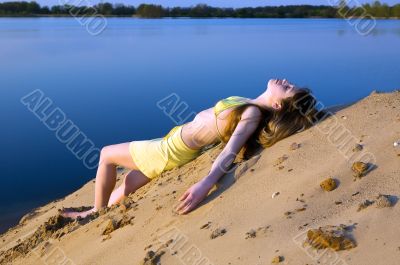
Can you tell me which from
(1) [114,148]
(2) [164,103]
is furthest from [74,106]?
(1) [114,148]

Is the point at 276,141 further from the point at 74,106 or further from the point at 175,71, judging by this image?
the point at 175,71

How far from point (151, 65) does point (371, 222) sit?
1047 cm

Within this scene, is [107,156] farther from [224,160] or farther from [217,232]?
[217,232]

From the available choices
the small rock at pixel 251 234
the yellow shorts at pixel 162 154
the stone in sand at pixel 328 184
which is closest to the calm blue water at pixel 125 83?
the yellow shorts at pixel 162 154

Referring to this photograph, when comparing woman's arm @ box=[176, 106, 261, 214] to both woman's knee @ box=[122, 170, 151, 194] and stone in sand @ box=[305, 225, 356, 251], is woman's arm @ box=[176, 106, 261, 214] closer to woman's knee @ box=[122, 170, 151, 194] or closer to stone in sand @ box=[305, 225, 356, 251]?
stone in sand @ box=[305, 225, 356, 251]

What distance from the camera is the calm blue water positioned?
6.29 metres

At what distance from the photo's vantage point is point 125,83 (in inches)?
398

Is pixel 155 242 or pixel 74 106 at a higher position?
pixel 155 242

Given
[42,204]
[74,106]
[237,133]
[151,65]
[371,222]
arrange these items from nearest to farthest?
[371,222], [237,133], [42,204], [74,106], [151,65]

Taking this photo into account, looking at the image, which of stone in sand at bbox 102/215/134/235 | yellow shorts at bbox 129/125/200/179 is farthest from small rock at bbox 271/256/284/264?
yellow shorts at bbox 129/125/200/179

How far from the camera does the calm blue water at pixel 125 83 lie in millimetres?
6287

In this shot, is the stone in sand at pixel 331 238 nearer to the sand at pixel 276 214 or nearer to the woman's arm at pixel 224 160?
the sand at pixel 276 214

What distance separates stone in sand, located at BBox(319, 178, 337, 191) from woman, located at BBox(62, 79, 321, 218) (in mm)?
621

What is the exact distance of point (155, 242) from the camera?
2.63 metres
